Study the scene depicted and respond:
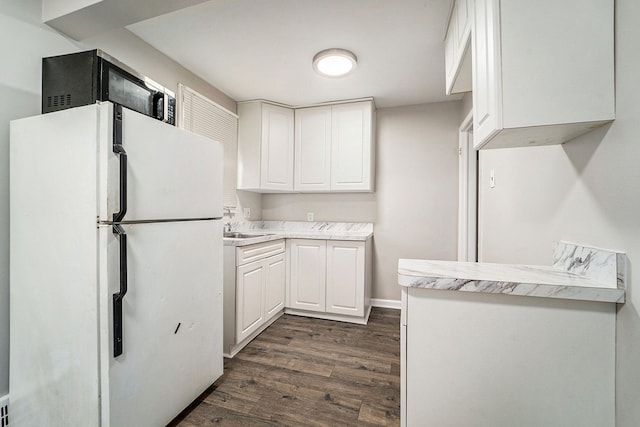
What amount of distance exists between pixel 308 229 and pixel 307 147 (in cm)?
104

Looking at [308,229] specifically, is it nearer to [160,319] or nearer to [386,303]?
[386,303]

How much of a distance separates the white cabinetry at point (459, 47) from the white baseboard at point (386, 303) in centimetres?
238

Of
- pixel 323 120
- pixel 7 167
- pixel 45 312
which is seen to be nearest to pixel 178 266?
pixel 45 312

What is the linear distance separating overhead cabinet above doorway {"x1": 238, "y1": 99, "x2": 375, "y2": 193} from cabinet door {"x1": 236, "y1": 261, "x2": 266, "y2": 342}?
3.55 feet

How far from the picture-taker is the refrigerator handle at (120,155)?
43.6 inches

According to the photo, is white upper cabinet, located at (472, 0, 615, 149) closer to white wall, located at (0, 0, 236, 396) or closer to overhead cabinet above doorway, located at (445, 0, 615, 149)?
overhead cabinet above doorway, located at (445, 0, 615, 149)

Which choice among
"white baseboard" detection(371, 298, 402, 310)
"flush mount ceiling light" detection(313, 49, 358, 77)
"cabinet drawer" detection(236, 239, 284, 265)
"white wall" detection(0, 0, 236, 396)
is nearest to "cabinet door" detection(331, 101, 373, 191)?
"flush mount ceiling light" detection(313, 49, 358, 77)

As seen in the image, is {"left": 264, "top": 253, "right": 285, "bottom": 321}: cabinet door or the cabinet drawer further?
{"left": 264, "top": 253, "right": 285, "bottom": 321}: cabinet door

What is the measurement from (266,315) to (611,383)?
2307 mm

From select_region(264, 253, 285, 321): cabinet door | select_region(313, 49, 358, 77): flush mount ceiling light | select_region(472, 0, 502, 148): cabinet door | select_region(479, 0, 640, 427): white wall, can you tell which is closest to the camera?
select_region(479, 0, 640, 427): white wall

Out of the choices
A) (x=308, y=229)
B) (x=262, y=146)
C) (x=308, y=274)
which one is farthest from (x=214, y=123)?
(x=308, y=274)

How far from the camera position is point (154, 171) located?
50.4 inches

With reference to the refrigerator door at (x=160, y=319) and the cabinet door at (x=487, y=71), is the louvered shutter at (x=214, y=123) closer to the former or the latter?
the refrigerator door at (x=160, y=319)

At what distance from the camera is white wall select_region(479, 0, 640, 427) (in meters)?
0.77
